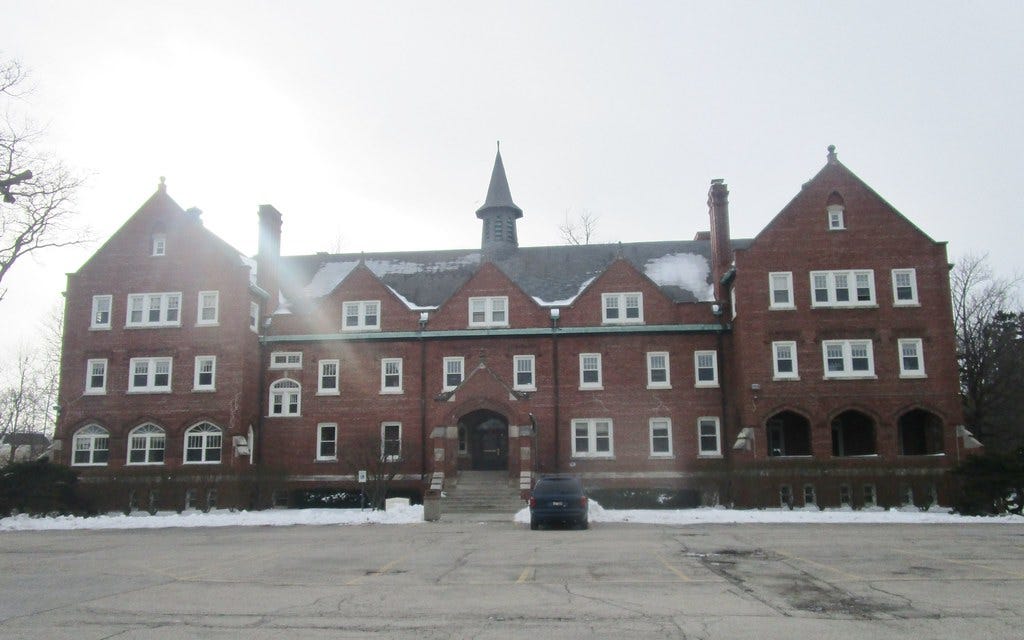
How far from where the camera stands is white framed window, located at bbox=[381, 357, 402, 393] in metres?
40.0

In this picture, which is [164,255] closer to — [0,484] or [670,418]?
[0,484]

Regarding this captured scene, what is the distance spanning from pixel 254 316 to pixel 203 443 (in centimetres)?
640

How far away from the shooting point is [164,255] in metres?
40.1

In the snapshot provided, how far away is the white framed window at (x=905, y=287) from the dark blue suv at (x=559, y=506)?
18.9 m

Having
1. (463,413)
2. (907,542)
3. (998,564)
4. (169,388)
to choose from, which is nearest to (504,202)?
(463,413)

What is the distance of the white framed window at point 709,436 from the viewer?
3803 cm

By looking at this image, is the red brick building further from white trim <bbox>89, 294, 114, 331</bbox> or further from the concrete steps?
the concrete steps

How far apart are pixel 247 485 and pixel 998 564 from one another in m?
27.9

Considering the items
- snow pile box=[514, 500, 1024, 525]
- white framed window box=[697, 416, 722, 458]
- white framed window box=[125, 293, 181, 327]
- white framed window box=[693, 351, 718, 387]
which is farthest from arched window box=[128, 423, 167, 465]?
white framed window box=[693, 351, 718, 387]

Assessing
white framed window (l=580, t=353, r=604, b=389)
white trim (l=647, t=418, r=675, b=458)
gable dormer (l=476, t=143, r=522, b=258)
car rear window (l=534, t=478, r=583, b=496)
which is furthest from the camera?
gable dormer (l=476, t=143, r=522, b=258)

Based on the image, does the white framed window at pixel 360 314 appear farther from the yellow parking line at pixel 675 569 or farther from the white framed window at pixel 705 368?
the yellow parking line at pixel 675 569

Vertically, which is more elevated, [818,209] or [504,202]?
[504,202]

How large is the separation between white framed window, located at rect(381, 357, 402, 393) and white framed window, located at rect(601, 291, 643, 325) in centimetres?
998

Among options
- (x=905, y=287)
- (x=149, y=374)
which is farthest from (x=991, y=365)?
(x=149, y=374)
